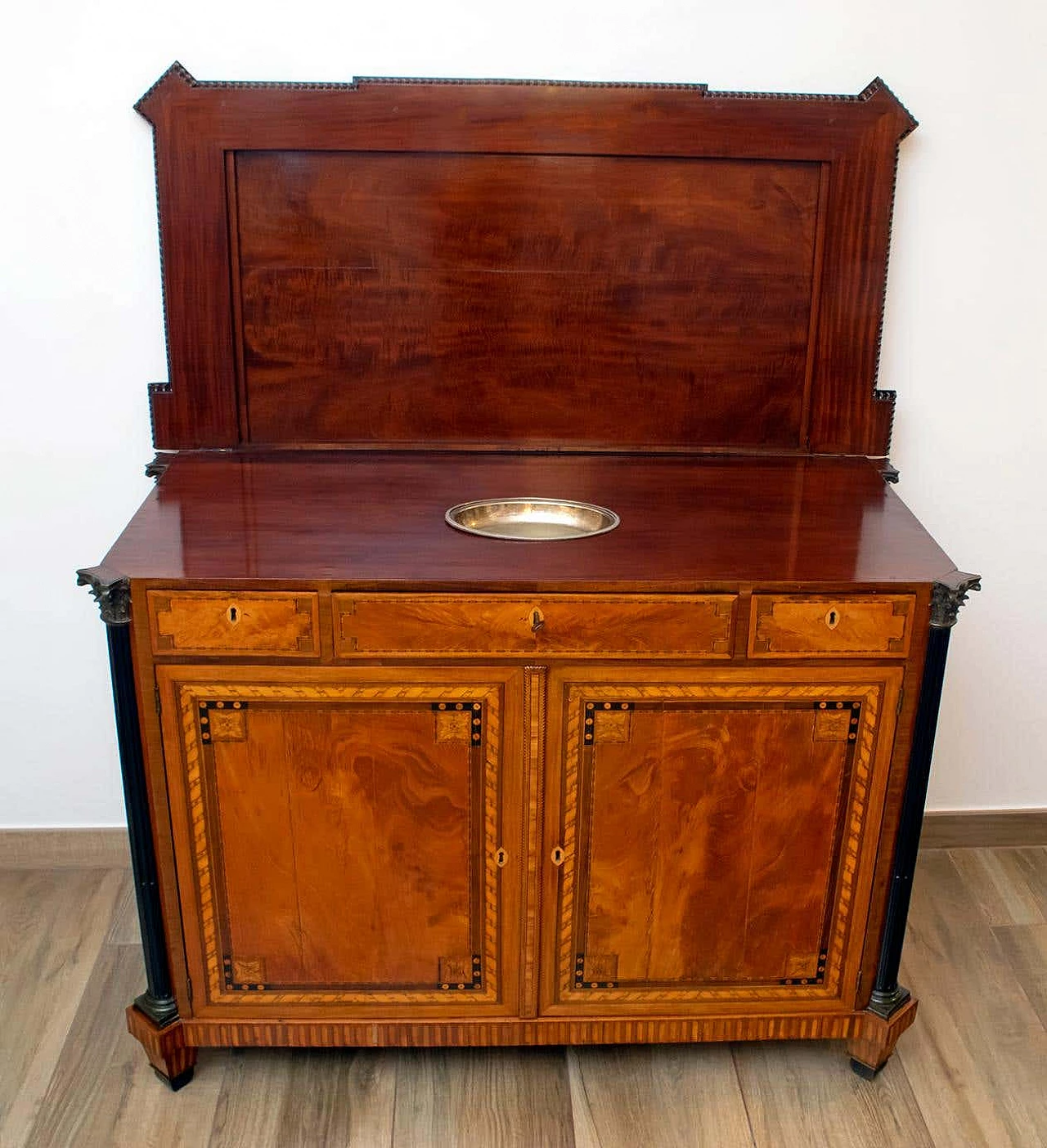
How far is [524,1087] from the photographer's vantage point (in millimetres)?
1756

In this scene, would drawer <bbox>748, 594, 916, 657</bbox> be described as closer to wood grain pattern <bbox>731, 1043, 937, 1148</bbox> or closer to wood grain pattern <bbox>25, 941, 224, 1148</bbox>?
wood grain pattern <bbox>731, 1043, 937, 1148</bbox>

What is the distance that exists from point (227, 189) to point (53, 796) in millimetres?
1170

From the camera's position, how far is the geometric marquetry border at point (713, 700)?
5.07 feet

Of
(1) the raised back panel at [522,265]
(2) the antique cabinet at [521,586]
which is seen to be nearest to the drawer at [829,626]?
(2) the antique cabinet at [521,586]

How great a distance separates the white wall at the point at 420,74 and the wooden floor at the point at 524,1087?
481mm

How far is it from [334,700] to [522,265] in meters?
0.79

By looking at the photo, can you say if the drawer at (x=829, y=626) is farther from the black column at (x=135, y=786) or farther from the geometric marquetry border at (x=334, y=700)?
the black column at (x=135, y=786)

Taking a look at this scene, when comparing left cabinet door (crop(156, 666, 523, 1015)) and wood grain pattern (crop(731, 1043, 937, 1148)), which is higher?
left cabinet door (crop(156, 666, 523, 1015))

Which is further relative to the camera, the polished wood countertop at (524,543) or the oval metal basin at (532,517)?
the oval metal basin at (532,517)

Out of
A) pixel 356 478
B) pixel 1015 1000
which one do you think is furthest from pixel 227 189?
pixel 1015 1000

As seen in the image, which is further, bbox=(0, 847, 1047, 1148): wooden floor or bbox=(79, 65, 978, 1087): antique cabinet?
bbox=(0, 847, 1047, 1148): wooden floor

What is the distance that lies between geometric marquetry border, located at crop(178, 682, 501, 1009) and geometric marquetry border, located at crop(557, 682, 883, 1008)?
96 millimetres

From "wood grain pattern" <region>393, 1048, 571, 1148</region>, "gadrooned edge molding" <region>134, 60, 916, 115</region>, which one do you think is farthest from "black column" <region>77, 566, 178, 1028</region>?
"gadrooned edge molding" <region>134, 60, 916, 115</region>

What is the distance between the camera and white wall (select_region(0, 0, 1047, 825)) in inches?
71.3
